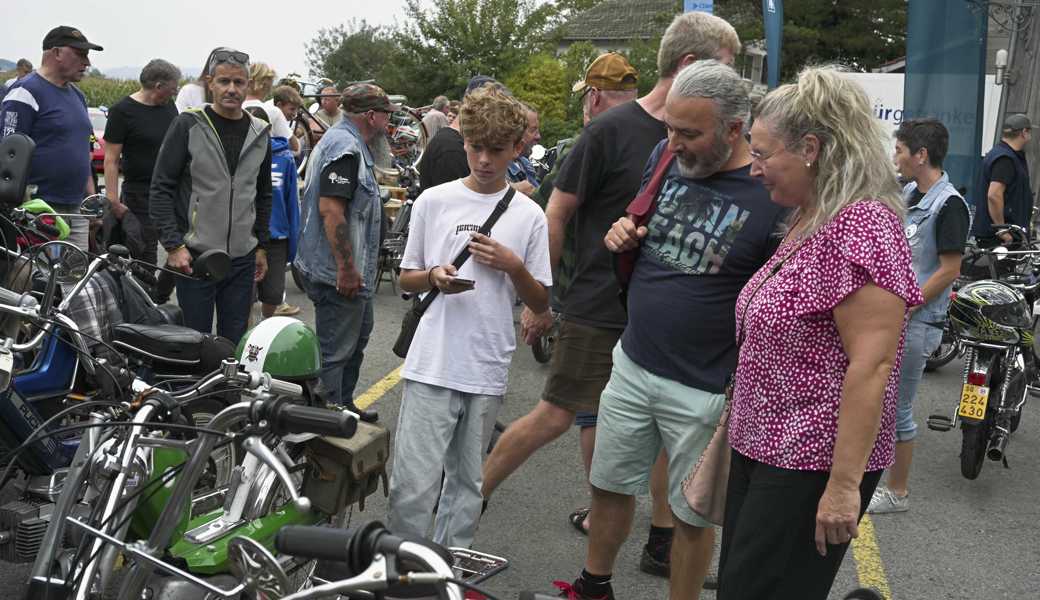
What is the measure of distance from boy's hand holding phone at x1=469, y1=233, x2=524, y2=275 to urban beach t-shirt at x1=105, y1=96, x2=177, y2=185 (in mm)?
4688

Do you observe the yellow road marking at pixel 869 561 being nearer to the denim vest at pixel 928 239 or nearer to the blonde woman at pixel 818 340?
the denim vest at pixel 928 239

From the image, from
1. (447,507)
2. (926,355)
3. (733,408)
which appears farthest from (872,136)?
(926,355)

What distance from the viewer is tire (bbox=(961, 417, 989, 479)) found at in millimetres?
6160

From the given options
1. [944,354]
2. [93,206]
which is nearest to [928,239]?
[944,354]

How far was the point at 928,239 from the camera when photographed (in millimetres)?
5594

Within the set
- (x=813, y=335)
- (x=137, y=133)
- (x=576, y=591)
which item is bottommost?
(x=576, y=591)

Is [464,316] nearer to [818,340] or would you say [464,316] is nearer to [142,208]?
[818,340]

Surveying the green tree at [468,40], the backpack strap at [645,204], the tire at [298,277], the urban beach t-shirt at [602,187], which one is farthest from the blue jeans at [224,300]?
the green tree at [468,40]

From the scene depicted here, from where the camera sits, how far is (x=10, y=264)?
5.00 meters

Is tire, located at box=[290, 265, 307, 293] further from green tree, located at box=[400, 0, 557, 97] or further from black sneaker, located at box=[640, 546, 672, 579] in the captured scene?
green tree, located at box=[400, 0, 557, 97]

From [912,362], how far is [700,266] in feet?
7.99

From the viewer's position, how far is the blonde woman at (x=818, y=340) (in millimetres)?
2662

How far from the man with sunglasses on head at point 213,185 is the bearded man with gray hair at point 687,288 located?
279 cm

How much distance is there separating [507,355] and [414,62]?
40820 mm
